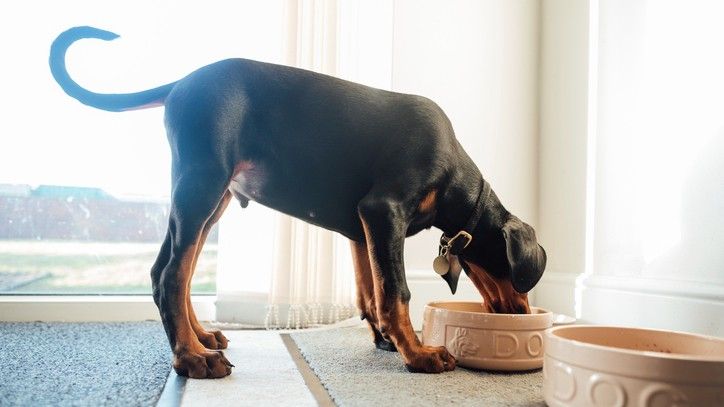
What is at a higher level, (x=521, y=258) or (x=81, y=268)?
(x=521, y=258)

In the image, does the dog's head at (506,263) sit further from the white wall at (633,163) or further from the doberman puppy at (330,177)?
the white wall at (633,163)

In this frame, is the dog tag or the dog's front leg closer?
the dog's front leg

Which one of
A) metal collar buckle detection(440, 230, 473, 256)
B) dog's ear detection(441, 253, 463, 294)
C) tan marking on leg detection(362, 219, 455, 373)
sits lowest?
tan marking on leg detection(362, 219, 455, 373)

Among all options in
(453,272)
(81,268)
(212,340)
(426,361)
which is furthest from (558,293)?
(81,268)

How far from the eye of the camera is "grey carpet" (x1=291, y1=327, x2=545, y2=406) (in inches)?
40.5

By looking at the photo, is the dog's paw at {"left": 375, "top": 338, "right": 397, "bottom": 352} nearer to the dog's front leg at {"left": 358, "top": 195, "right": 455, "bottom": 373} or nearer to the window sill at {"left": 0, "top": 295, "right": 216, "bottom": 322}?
the dog's front leg at {"left": 358, "top": 195, "right": 455, "bottom": 373}

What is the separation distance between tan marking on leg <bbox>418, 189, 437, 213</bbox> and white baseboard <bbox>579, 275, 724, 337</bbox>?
719 millimetres

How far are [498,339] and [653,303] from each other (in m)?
0.65

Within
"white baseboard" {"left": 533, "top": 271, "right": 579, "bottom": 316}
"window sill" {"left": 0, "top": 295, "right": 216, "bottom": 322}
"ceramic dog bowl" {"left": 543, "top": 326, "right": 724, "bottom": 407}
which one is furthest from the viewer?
"white baseboard" {"left": 533, "top": 271, "right": 579, "bottom": 316}

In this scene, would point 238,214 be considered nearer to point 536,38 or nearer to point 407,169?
point 407,169

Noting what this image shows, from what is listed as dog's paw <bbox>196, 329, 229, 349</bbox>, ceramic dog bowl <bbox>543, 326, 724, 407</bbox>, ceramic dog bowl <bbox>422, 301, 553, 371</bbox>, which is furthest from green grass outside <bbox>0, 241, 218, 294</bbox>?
ceramic dog bowl <bbox>543, 326, 724, 407</bbox>

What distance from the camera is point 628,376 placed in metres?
0.81

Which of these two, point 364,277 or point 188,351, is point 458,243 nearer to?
point 364,277

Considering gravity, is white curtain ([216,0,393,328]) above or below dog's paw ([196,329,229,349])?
above
